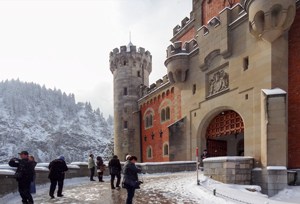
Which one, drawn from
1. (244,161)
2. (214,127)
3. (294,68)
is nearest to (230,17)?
(294,68)

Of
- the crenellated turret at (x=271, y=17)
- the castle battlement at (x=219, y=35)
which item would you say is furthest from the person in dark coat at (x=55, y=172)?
the castle battlement at (x=219, y=35)

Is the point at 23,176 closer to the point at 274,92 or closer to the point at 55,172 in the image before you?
the point at 55,172

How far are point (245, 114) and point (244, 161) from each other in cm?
Answer: 347

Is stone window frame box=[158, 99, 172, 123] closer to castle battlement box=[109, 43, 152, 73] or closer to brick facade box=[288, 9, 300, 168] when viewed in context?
castle battlement box=[109, 43, 152, 73]

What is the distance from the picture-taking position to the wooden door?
Result: 21.2m

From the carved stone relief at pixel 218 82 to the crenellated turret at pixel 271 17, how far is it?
3827mm

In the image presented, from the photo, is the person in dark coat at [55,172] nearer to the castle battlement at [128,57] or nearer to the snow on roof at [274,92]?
the snow on roof at [274,92]

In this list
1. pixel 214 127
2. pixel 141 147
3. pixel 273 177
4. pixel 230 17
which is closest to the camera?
pixel 273 177

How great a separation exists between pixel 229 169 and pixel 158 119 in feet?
54.6

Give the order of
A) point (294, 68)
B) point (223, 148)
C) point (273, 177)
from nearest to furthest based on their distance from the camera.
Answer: point (273, 177), point (294, 68), point (223, 148)

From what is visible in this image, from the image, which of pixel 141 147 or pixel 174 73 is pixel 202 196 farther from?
pixel 141 147

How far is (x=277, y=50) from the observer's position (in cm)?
1504

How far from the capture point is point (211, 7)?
2191 cm

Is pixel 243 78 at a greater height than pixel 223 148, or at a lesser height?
greater
